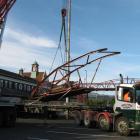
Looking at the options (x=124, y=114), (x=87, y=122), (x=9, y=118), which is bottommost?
(x=87, y=122)

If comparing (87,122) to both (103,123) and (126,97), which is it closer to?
(103,123)

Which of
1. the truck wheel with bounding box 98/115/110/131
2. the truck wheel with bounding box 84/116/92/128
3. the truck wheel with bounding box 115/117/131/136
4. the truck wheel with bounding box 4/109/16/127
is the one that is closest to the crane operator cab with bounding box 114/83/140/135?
the truck wheel with bounding box 115/117/131/136

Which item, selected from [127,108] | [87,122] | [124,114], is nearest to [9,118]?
[87,122]

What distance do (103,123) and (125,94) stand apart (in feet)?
11.1

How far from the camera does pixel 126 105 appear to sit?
2292 cm

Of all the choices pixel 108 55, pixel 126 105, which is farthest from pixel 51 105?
pixel 126 105

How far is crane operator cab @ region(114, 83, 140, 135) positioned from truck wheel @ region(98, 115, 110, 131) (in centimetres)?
153

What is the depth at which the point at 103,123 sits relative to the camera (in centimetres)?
2591

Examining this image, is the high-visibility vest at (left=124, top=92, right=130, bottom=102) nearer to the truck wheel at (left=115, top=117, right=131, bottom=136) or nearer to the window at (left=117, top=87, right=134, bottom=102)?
the window at (left=117, top=87, right=134, bottom=102)

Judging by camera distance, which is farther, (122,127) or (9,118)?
(9,118)

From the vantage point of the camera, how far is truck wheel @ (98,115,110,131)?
82.7ft

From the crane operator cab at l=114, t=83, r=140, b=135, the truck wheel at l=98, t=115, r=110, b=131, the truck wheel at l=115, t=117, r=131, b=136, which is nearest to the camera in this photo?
the crane operator cab at l=114, t=83, r=140, b=135

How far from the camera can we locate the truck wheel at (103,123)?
2522cm

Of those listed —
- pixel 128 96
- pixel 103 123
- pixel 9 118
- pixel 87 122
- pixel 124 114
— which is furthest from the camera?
pixel 87 122
